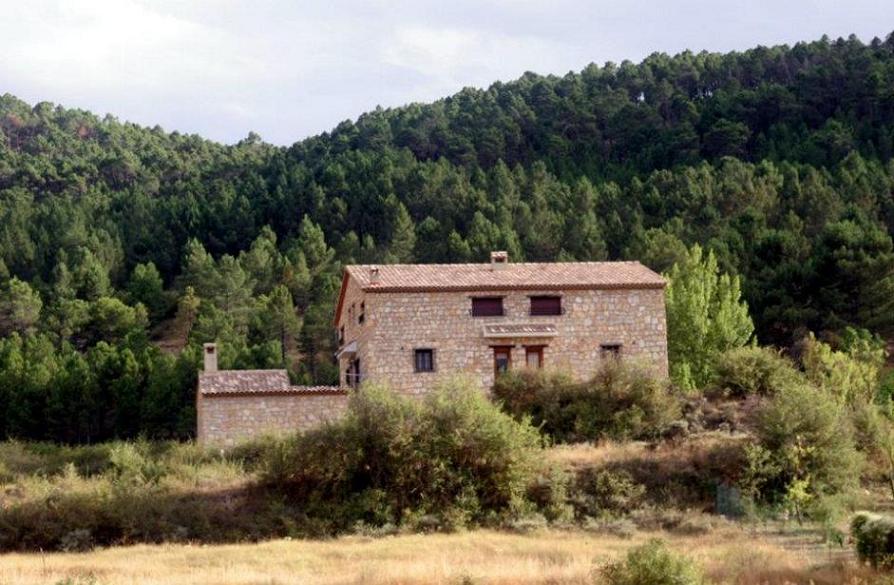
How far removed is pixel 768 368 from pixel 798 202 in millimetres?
30856

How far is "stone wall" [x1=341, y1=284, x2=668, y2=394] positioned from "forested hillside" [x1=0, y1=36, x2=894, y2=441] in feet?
48.0

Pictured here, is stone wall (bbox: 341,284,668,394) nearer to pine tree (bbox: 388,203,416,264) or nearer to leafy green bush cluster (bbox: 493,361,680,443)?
leafy green bush cluster (bbox: 493,361,680,443)

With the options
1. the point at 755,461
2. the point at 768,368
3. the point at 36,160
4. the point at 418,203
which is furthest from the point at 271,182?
the point at 755,461

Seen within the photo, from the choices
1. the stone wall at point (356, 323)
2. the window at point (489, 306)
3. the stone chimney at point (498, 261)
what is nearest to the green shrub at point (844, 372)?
the window at point (489, 306)

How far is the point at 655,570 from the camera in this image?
1780cm

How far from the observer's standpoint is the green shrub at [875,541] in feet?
69.3

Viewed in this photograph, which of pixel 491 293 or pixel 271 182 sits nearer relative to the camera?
pixel 491 293

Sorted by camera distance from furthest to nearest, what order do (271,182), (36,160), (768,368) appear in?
(36,160) → (271,182) → (768,368)

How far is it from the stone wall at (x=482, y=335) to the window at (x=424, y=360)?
0.15 meters

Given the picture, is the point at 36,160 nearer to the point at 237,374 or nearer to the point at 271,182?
the point at 271,182

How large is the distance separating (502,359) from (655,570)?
21256 millimetres

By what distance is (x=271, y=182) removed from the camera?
9650 centimetres

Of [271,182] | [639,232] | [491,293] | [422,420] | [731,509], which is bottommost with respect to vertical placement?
[731,509]

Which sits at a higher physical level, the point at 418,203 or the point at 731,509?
the point at 418,203
